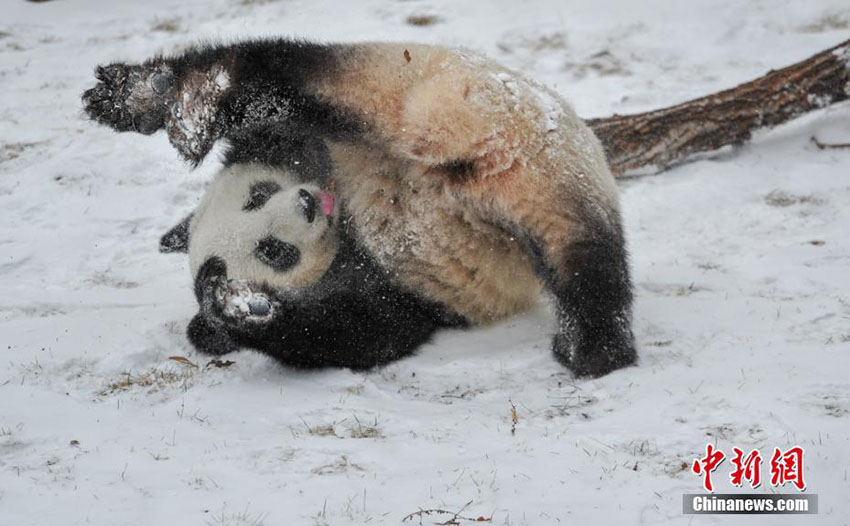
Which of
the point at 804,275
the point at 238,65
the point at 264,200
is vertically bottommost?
the point at 804,275

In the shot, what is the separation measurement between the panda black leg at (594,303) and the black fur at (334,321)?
0.97 metres

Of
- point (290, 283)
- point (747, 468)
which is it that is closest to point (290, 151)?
point (290, 283)

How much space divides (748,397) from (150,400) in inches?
112

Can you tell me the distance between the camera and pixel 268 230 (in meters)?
4.73

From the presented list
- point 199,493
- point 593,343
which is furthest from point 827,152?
point 199,493

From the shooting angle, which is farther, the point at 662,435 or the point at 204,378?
the point at 204,378

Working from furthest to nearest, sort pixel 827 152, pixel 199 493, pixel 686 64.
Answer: pixel 686 64 → pixel 827 152 → pixel 199 493

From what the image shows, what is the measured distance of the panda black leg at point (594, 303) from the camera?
440 cm

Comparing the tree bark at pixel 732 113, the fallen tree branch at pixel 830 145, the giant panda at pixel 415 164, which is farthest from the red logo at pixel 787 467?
the fallen tree branch at pixel 830 145

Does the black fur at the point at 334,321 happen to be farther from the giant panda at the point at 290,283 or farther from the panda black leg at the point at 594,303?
the panda black leg at the point at 594,303

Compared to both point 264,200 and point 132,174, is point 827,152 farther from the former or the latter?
point 132,174

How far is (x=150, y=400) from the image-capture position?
4355 millimetres

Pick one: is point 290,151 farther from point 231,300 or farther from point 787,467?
point 787,467

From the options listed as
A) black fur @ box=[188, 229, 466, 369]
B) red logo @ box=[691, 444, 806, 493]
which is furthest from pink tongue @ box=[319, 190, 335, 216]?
red logo @ box=[691, 444, 806, 493]
